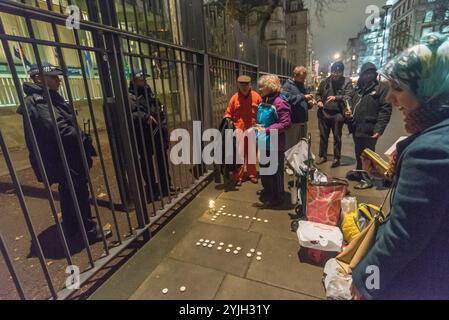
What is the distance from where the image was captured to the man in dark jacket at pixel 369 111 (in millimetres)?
3883

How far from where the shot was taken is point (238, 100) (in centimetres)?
432

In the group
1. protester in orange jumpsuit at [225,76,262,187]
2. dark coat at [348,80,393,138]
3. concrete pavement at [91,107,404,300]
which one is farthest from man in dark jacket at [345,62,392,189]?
protester in orange jumpsuit at [225,76,262,187]

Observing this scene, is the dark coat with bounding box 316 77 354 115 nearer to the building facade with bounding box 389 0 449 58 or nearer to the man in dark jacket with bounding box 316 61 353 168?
the man in dark jacket with bounding box 316 61 353 168

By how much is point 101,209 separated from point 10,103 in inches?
284

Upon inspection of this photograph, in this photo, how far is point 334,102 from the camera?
16.3 ft

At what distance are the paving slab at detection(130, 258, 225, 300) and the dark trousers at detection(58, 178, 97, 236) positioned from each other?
1.15m

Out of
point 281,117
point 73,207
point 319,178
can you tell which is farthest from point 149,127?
point 319,178

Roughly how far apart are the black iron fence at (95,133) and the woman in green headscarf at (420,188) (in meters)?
2.22

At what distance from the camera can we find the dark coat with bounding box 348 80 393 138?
153 inches

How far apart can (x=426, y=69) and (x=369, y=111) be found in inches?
126

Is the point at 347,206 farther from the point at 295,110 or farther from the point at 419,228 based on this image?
the point at 295,110

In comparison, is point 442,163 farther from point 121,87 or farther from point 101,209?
point 101,209

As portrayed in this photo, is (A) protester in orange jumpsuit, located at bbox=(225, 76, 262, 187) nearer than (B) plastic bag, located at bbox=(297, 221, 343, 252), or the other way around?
(B) plastic bag, located at bbox=(297, 221, 343, 252)
